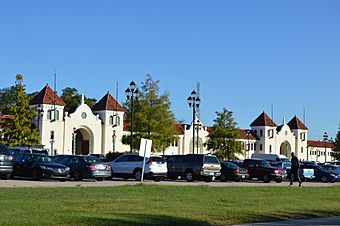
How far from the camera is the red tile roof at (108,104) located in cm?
10619

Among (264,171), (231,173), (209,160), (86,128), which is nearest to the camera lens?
(209,160)

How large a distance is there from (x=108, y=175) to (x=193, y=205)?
49.1ft

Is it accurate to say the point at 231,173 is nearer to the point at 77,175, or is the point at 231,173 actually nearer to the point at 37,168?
the point at 77,175

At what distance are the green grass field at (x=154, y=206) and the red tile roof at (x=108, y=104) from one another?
80.4 meters

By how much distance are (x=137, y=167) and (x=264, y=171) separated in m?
11.0

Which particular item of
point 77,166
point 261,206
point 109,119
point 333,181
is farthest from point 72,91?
point 261,206

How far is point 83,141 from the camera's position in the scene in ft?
344

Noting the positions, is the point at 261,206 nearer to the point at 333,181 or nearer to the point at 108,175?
the point at 108,175

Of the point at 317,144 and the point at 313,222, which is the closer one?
the point at 313,222

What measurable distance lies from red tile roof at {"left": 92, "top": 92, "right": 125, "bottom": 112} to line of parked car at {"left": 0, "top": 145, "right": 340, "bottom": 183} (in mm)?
62785

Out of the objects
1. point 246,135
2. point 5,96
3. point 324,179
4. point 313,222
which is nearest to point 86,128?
point 5,96

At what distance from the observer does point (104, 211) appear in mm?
16766

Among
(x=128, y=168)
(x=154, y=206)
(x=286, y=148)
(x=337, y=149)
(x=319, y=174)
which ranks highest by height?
(x=286, y=148)

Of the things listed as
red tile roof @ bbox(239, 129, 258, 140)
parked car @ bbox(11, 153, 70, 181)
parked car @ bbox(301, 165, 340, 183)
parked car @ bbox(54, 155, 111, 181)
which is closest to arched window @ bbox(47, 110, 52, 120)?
red tile roof @ bbox(239, 129, 258, 140)
